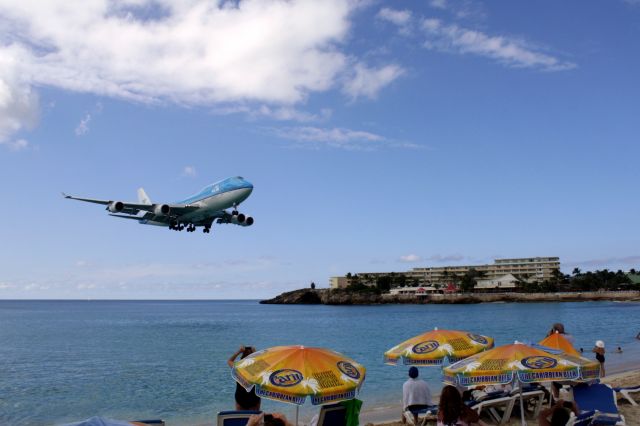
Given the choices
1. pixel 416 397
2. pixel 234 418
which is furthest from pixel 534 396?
pixel 234 418

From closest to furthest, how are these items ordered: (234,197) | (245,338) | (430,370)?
(430,370)
(234,197)
(245,338)

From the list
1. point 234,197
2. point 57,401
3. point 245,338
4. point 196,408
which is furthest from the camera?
point 245,338

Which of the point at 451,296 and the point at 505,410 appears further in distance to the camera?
the point at 451,296

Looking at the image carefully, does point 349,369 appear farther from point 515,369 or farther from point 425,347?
point 425,347

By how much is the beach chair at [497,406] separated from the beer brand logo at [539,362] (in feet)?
11.3

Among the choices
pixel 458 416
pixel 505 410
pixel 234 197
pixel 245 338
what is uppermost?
pixel 234 197

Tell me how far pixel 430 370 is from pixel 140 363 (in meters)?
21.9

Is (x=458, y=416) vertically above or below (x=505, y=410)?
above

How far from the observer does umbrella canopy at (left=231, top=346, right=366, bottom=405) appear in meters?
7.27

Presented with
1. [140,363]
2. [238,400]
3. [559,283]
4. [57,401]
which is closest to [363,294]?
[559,283]

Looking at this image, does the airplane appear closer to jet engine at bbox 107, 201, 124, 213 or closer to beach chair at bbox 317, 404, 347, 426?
jet engine at bbox 107, 201, 124, 213

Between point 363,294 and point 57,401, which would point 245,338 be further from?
point 363,294

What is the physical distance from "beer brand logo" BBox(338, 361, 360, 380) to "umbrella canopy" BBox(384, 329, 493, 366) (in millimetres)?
2770

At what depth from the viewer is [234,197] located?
35.7 metres
